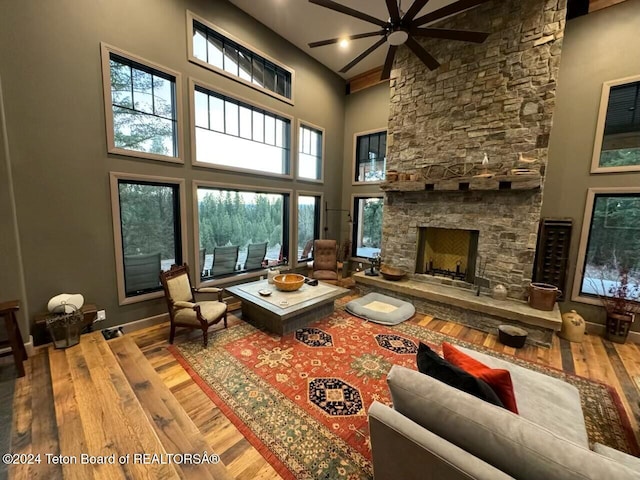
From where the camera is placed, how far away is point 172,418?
1.79m

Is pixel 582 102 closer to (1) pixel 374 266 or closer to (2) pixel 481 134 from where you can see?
(2) pixel 481 134

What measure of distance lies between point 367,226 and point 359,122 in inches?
97.1

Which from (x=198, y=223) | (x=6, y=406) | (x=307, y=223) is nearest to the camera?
(x=6, y=406)

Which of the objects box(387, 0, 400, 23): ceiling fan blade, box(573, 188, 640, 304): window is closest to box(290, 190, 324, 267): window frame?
box(387, 0, 400, 23): ceiling fan blade

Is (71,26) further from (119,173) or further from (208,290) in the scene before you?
(208,290)

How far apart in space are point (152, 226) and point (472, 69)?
5.26 meters

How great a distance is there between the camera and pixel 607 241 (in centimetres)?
346

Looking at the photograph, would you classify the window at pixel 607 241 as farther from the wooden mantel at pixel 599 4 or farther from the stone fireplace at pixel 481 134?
the wooden mantel at pixel 599 4

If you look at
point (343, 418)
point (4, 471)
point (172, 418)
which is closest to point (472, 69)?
point (343, 418)

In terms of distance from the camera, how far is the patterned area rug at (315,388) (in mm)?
1729

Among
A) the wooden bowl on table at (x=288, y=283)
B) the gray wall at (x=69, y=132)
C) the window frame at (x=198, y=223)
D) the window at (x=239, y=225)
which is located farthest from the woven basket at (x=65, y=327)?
the wooden bowl on table at (x=288, y=283)

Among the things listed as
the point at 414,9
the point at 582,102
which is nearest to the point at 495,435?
the point at 414,9

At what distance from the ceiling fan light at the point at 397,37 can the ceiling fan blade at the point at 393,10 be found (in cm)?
10

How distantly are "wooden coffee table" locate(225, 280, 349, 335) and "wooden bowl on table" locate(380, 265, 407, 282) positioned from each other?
111cm
